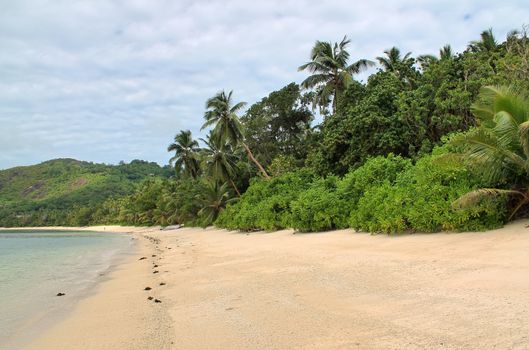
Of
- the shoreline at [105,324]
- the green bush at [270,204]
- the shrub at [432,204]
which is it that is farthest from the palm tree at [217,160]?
the shoreline at [105,324]

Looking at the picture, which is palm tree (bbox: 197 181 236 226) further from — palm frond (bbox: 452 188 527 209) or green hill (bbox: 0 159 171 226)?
green hill (bbox: 0 159 171 226)

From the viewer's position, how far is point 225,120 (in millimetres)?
37125

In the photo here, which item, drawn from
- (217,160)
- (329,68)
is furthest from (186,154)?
(329,68)

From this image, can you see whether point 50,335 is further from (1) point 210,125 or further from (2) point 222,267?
(1) point 210,125

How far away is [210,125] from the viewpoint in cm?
3812

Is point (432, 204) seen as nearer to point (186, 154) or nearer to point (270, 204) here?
point (270, 204)

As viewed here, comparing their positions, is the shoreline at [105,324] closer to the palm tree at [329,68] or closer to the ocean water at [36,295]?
the ocean water at [36,295]

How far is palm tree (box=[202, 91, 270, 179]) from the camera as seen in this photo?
121ft

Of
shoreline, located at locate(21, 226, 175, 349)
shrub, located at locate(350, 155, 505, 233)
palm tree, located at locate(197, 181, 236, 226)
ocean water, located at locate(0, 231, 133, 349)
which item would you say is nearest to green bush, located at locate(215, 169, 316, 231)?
palm tree, located at locate(197, 181, 236, 226)

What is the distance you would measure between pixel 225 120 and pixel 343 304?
107 feet

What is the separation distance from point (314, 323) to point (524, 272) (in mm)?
2897

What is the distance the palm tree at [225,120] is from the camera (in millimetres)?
36781

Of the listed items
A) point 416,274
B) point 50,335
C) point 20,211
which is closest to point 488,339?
point 416,274

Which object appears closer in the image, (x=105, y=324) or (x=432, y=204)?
(x=105, y=324)
